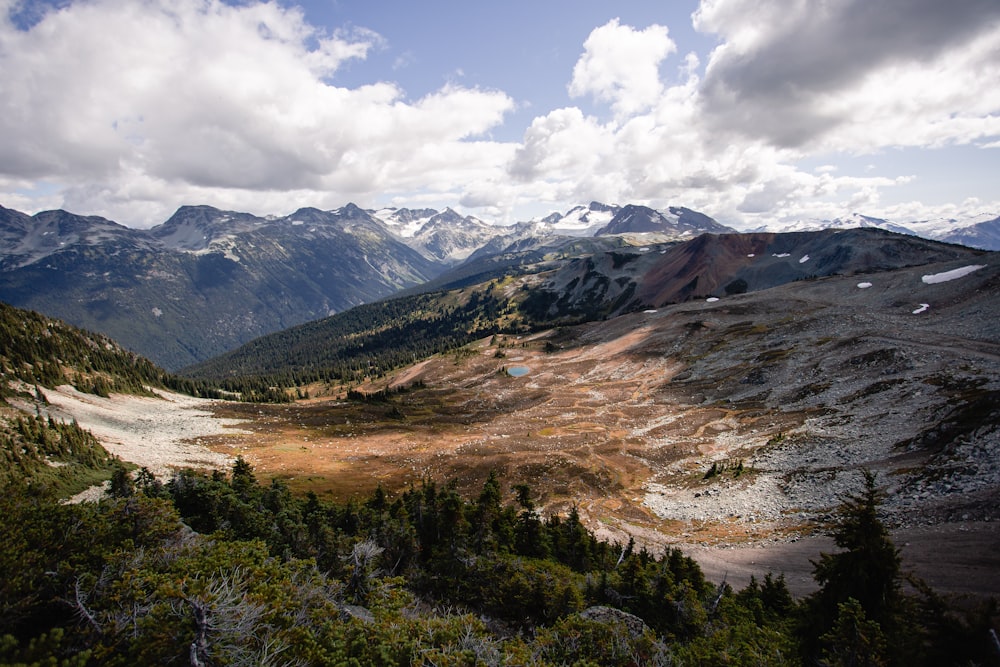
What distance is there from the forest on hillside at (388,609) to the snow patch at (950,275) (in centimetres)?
10633

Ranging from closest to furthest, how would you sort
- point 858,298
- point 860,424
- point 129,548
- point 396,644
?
point 396,644
point 129,548
point 860,424
point 858,298

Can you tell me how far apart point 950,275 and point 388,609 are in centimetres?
13244

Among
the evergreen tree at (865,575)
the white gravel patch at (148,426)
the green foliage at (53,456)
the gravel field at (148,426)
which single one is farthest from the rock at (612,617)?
the white gravel patch at (148,426)

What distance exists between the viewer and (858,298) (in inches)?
4129

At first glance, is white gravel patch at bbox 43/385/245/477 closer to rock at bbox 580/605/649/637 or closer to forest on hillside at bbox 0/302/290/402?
forest on hillside at bbox 0/302/290/402

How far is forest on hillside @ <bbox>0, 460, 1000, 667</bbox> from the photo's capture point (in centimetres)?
1230

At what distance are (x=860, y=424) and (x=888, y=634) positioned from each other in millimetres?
44461

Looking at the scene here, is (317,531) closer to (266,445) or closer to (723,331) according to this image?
(266,445)

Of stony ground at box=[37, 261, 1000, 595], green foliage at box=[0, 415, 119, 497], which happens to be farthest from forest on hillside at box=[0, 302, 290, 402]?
green foliage at box=[0, 415, 119, 497]

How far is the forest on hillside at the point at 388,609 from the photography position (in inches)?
484

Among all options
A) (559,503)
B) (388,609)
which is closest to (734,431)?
(559,503)

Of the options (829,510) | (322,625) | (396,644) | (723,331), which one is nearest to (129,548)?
(322,625)

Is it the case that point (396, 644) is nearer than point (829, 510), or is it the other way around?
point (396, 644)

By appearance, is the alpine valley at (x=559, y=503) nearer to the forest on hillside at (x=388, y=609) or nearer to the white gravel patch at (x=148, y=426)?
the forest on hillside at (x=388, y=609)
